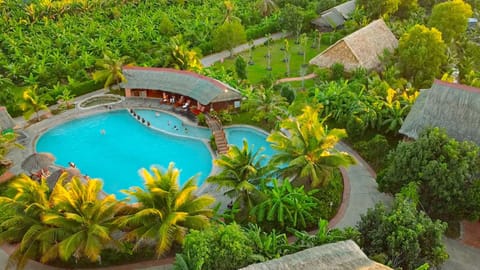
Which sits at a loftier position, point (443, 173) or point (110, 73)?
point (110, 73)

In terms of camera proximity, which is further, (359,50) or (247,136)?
(359,50)

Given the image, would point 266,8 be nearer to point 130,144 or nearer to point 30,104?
point 130,144

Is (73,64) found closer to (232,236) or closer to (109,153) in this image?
(109,153)

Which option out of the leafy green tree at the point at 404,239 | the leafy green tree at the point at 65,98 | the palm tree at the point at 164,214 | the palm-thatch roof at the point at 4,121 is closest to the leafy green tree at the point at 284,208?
the palm tree at the point at 164,214

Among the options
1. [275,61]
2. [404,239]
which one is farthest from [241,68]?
[404,239]

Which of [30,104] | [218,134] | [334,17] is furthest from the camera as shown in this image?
[334,17]

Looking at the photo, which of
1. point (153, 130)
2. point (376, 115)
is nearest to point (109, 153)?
point (153, 130)

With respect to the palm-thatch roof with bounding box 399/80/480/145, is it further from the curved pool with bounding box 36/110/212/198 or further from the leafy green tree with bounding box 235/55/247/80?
the leafy green tree with bounding box 235/55/247/80
